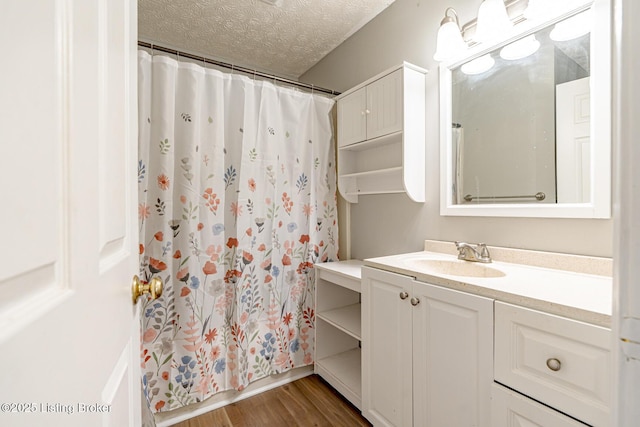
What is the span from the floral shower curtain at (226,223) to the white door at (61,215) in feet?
3.52

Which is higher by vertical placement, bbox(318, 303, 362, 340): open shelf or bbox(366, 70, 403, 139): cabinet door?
bbox(366, 70, 403, 139): cabinet door

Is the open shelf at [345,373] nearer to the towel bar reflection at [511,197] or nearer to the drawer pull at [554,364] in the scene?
the drawer pull at [554,364]

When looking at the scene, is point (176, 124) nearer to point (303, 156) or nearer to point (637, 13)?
point (303, 156)

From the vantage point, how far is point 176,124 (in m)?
1.57

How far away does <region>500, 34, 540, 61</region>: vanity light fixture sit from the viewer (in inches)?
48.9

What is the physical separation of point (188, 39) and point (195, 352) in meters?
2.27

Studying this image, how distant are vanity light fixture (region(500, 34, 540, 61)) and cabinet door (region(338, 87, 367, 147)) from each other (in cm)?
77

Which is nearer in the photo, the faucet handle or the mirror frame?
the mirror frame

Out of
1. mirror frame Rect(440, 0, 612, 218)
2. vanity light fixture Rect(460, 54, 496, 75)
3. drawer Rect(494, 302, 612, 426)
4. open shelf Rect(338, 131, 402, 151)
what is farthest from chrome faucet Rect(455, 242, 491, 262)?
vanity light fixture Rect(460, 54, 496, 75)

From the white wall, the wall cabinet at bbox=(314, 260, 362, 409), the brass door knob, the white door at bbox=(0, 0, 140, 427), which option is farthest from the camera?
the wall cabinet at bbox=(314, 260, 362, 409)

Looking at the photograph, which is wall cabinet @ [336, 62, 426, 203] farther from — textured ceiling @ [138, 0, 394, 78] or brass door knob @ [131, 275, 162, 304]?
brass door knob @ [131, 275, 162, 304]

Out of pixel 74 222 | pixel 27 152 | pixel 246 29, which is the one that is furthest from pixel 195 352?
pixel 246 29

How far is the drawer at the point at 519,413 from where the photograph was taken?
76 centimetres

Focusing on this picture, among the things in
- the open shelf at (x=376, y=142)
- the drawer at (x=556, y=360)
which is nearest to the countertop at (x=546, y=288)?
the drawer at (x=556, y=360)
